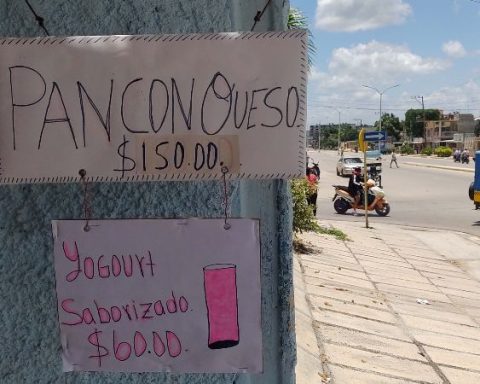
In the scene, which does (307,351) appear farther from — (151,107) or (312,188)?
(312,188)

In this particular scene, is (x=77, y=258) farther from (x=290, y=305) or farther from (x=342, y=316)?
(x=342, y=316)

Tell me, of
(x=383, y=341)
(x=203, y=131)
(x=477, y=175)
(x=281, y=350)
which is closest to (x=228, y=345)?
(x=281, y=350)

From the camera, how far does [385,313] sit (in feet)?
19.7

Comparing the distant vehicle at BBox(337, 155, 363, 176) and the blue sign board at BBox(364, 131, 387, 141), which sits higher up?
the blue sign board at BBox(364, 131, 387, 141)

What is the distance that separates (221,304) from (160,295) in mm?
180

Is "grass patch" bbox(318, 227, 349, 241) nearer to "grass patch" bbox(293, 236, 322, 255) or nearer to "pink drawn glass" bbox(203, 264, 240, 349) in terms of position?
"grass patch" bbox(293, 236, 322, 255)

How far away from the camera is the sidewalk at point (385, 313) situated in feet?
14.5

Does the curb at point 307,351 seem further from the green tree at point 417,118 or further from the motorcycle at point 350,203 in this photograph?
the green tree at point 417,118

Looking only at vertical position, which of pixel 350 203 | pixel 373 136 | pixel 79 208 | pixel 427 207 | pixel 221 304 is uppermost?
pixel 373 136

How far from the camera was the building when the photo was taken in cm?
9944

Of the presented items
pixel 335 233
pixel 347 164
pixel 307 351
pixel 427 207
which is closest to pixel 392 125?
pixel 347 164

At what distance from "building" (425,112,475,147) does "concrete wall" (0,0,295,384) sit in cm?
10167


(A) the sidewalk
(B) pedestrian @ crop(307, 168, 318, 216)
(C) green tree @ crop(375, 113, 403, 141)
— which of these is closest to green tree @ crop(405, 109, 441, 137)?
(C) green tree @ crop(375, 113, 403, 141)

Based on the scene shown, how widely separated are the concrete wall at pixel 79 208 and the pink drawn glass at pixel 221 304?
0.47ft
